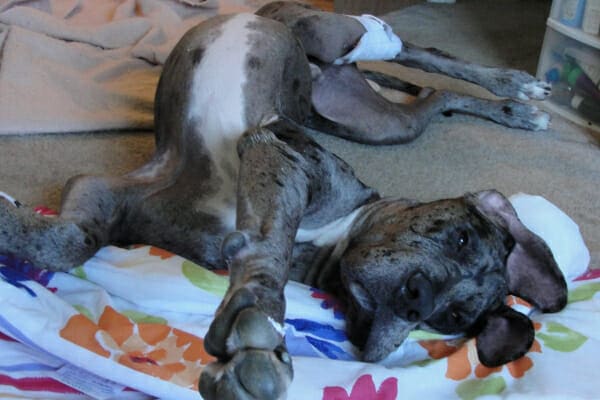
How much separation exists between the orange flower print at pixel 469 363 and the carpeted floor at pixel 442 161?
769 mm

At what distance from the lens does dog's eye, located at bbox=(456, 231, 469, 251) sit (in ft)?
4.70

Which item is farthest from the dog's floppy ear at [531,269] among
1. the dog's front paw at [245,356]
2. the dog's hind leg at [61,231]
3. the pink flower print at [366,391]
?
the dog's hind leg at [61,231]

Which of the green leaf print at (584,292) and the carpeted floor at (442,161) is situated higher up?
the green leaf print at (584,292)

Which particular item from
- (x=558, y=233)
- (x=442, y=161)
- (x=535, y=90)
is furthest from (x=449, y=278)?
(x=535, y=90)

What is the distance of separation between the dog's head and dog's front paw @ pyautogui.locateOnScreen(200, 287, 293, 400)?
14.3 inches

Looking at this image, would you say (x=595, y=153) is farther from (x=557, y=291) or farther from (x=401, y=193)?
(x=557, y=291)

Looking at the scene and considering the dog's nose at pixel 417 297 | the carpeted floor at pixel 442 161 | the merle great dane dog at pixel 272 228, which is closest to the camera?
the merle great dane dog at pixel 272 228

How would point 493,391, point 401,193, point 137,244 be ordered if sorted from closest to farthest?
point 493,391, point 137,244, point 401,193

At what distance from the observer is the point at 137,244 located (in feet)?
5.63

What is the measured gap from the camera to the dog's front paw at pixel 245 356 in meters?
0.96

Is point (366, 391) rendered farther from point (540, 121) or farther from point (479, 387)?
point (540, 121)

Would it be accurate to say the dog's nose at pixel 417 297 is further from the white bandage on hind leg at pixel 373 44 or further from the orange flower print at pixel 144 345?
the white bandage on hind leg at pixel 373 44

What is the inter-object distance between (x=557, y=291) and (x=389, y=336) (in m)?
0.42

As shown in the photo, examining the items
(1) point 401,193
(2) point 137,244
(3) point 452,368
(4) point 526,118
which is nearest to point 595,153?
(4) point 526,118
